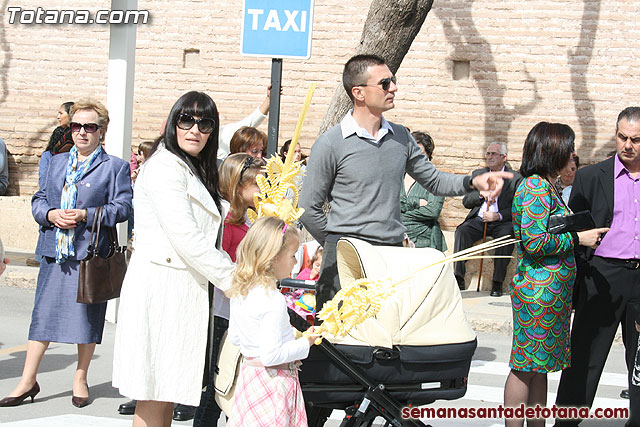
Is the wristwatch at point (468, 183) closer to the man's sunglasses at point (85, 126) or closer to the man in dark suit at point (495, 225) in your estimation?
the man's sunglasses at point (85, 126)

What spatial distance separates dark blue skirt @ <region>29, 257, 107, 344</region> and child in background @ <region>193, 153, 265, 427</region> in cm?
156

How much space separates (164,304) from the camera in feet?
14.0

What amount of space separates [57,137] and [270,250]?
3.27 m

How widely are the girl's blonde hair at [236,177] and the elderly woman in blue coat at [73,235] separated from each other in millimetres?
1549

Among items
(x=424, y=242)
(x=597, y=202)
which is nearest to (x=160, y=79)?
(x=424, y=242)

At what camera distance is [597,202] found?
548 cm

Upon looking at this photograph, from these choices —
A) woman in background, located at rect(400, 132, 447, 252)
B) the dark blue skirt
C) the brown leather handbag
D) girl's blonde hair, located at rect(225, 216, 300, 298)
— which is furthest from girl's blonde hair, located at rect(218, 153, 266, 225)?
woman in background, located at rect(400, 132, 447, 252)

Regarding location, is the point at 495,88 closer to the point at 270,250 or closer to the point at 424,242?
the point at 424,242

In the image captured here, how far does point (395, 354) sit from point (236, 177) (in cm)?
136

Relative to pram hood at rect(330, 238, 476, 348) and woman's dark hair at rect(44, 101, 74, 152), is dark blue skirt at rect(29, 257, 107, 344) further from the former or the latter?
pram hood at rect(330, 238, 476, 348)

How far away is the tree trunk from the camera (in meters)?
9.18

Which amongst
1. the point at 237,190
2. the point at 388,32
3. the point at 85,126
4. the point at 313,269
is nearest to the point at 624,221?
the point at 313,269

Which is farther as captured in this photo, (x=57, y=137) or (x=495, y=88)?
(x=495, y=88)

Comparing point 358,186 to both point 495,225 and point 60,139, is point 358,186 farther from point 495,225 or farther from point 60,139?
point 495,225
